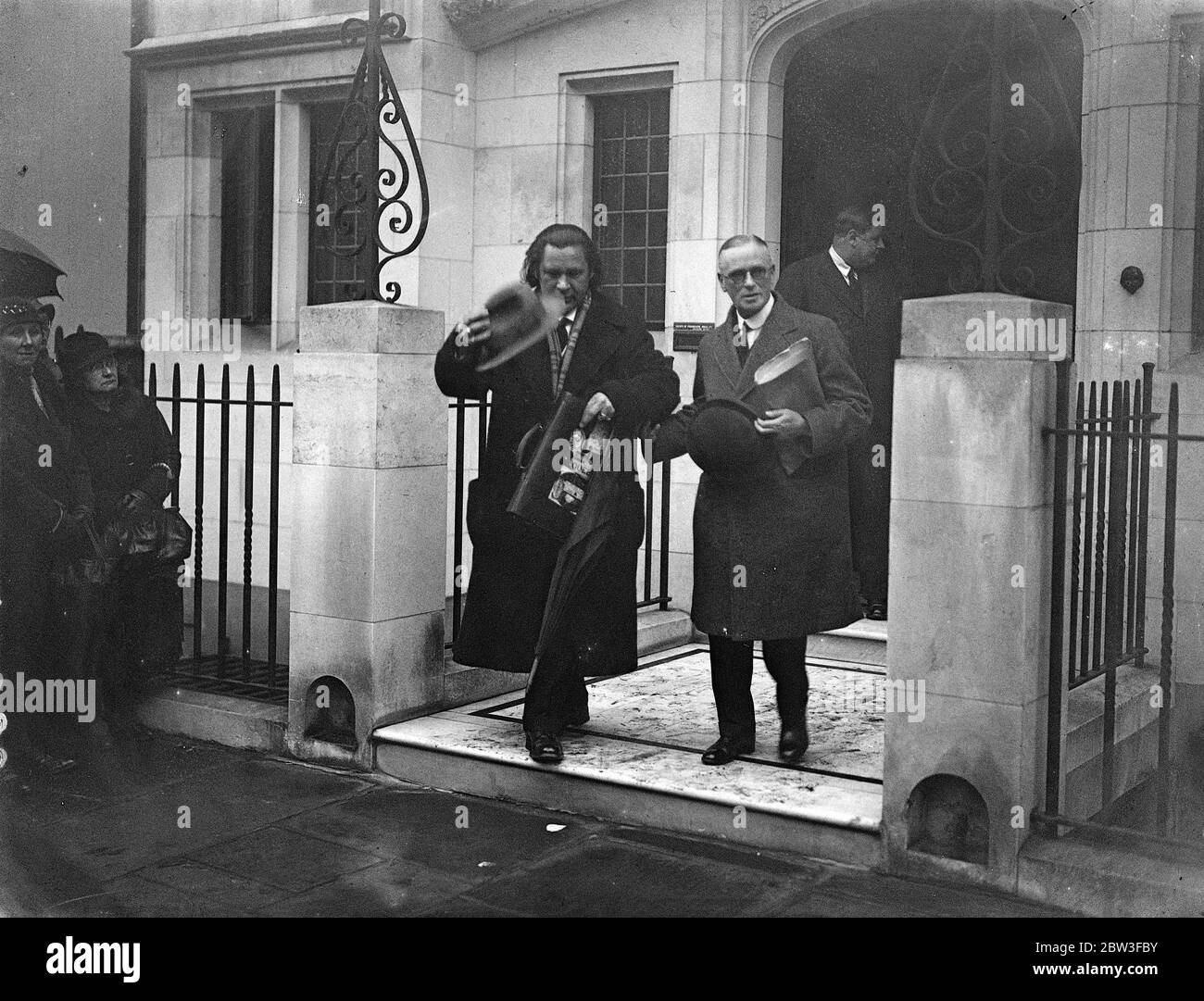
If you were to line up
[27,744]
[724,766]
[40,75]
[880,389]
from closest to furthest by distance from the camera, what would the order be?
[724,766] → [27,744] → [880,389] → [40,75]

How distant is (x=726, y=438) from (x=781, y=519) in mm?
405

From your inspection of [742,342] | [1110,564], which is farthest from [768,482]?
[1110,564]

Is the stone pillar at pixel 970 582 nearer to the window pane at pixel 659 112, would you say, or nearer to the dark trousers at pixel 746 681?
the dark trousers at pixel 746 681

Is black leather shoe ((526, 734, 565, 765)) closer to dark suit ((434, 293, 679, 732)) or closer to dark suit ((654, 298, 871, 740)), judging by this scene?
dark suit ((434, 293, 679, 732))

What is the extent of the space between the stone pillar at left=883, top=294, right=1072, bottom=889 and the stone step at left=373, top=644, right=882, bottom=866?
328 mm

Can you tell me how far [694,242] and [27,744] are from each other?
521 centimetres

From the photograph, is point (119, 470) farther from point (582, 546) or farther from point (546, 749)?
point (546, 749)

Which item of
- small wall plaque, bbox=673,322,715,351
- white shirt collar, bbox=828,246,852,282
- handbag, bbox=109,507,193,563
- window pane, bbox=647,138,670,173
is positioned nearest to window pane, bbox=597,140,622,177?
window pane, bbox=647,138,670,173

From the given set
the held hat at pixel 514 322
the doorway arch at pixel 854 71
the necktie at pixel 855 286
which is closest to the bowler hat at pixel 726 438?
the held hat at pixel 514 322

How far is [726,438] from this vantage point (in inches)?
220

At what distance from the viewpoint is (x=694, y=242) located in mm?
9523

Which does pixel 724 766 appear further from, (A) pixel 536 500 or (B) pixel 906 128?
(B) pixel 906 128
